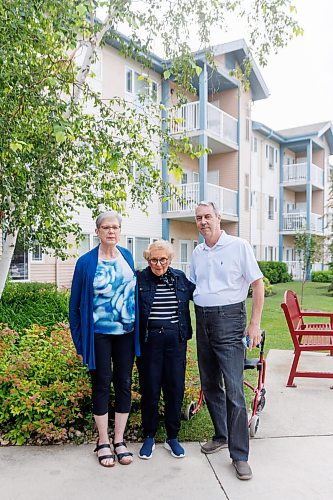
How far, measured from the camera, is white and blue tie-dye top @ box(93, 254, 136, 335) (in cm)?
339

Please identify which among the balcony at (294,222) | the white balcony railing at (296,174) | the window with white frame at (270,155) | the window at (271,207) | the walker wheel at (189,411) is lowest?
the walker wheel at (189,411)

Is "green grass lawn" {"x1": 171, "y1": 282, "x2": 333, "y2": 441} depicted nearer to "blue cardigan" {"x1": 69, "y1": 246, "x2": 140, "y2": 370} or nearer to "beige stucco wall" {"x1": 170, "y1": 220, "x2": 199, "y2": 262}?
"blue cardigan" {"x1": 69, "y1": 246, "x2": 140, "y2": 370}

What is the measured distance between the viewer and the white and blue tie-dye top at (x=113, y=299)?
3.39m

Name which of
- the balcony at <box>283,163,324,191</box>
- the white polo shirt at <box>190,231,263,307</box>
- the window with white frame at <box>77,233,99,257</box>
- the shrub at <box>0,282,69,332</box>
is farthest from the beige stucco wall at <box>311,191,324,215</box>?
the white polo shirt at <box>190,231,263,307</box>

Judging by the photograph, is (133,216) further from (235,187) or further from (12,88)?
(12,88)

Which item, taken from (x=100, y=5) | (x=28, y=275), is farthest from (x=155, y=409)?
(x=28, y=275)

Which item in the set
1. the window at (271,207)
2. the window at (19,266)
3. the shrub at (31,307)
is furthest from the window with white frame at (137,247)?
the window at (271,207)

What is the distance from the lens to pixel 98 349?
3.40 m

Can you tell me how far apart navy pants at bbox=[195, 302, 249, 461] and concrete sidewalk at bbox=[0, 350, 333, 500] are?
261 millimetres

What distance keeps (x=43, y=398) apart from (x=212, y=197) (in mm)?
16471

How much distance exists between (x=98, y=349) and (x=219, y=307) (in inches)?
40.4

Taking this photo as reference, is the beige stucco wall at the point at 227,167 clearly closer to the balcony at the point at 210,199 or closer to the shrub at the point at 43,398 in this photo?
the balcony at the point at 210,199

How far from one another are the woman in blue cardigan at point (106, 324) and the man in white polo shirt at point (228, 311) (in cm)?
58

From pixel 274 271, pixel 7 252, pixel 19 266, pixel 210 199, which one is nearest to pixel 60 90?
pixel 7 252
